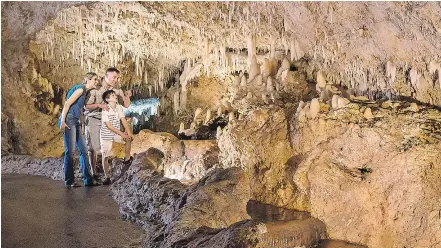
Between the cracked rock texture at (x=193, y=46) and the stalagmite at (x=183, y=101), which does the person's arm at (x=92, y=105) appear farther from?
the stalagmite at (x=183, y=101)

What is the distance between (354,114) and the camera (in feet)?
16.0

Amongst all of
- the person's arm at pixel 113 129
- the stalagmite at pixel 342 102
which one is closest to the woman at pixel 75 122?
the person's arm at pixel 113 129

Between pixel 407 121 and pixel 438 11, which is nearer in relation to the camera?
pixel 438 11

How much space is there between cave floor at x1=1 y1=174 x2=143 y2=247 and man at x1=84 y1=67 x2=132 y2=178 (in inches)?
19.2

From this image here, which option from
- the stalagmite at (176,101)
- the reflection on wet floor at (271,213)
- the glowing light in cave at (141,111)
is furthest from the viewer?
the glowing light in cave at (141,111)

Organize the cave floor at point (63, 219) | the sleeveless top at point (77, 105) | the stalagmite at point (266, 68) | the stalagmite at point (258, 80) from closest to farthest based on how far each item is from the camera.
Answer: the cave floor at point (63, 219) < the sleeveless top at point (77, 105) < the stalagmite at point (258, 80) < the stalagmite at point (266, 68)

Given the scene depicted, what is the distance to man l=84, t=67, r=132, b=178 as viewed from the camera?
15.9 ft

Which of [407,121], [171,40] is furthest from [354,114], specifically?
[171,40]

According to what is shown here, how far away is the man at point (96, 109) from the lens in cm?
485

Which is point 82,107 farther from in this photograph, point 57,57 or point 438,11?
point 57,57

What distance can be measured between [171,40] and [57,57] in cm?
313

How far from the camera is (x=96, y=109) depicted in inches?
200

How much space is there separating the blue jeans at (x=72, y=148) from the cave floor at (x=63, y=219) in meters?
0.16

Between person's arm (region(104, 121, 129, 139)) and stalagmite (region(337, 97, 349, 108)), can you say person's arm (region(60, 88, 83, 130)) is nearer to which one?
person's arm (region(104, 121, 129, 139))
